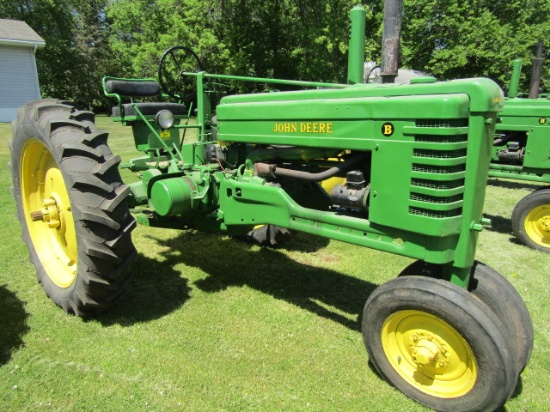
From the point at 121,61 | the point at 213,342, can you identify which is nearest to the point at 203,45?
the point at 121,61

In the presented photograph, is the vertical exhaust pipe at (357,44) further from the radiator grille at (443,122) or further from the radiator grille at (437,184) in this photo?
the radiator grille at (437,184)

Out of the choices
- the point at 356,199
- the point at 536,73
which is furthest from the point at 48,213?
the point at 536,73

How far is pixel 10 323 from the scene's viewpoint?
9.75 ft

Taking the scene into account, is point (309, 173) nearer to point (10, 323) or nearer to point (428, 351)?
point (428, 351)

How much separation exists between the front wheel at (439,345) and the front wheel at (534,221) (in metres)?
3.41

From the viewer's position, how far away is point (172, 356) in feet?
8.79

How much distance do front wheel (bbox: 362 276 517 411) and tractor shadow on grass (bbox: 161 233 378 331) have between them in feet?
2.29

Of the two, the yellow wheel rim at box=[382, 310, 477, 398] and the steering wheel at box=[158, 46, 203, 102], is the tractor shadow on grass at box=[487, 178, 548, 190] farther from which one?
the yellow wheel rim at box=[382, 310, 477, 398]

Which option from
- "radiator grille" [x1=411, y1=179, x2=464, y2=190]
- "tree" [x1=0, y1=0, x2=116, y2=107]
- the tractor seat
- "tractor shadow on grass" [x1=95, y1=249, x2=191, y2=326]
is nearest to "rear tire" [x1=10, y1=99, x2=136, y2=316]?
"tractor shadow on grass" [x1=95, y1=249, x2=191, y2=326]

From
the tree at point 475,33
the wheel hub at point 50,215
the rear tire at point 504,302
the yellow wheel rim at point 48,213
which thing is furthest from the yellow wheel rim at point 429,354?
the tree at point 475,33

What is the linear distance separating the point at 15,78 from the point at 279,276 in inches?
802

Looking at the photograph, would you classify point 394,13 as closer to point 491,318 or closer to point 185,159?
point 185,159

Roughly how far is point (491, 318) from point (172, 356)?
6.02ft

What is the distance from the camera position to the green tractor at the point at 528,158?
495cm
